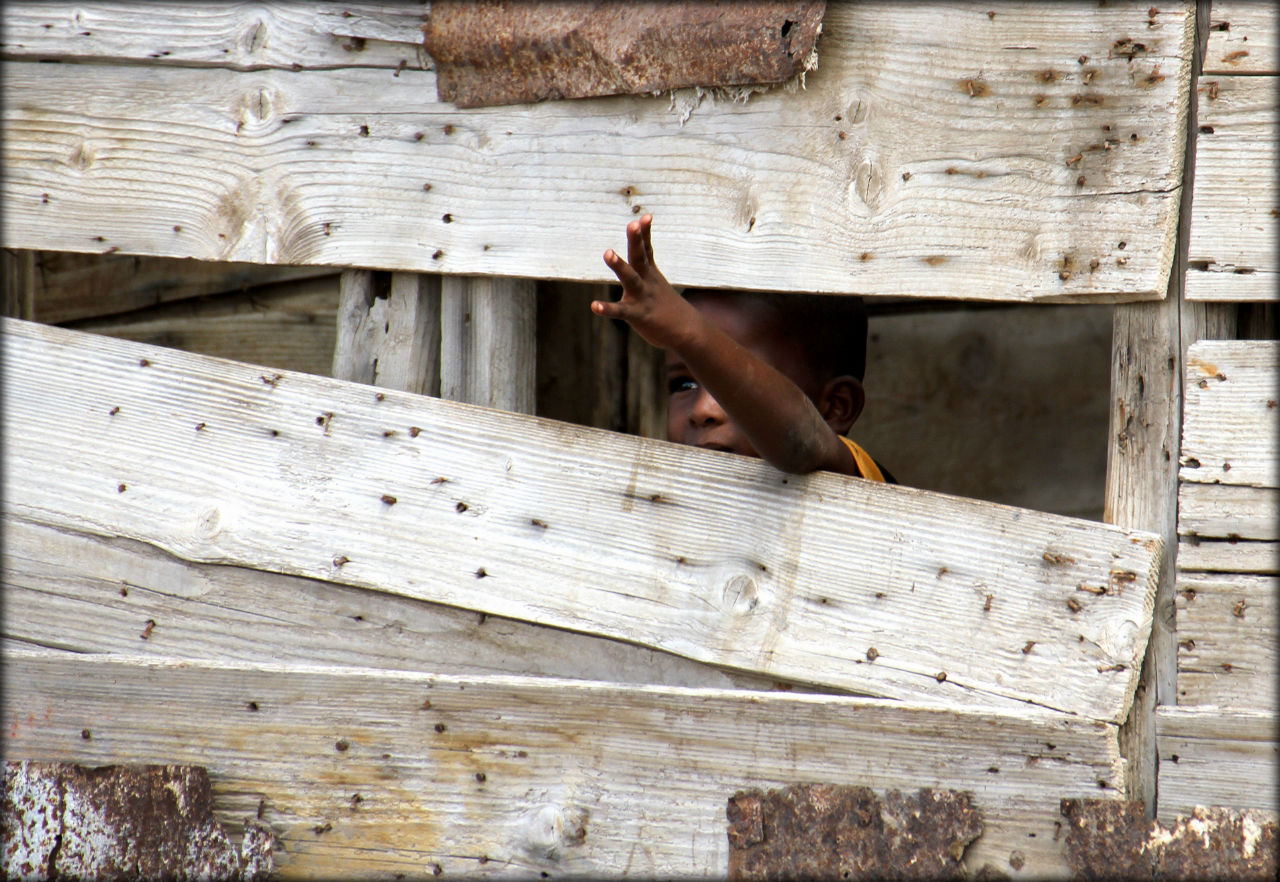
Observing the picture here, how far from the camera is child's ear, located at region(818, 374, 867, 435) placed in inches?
93.2

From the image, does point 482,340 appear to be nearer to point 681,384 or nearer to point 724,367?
point 681,384

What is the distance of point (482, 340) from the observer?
2.08m

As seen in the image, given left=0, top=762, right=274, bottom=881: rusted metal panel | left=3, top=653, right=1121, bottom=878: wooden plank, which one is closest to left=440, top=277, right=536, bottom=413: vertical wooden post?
left=3, top=653, right=1121, bottom=878: wooden plank

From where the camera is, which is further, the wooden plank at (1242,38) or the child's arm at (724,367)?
the wooden plank at (1242,38)

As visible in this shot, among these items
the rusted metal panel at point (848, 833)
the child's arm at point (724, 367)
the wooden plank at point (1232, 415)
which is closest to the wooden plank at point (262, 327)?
the child's arm at point (724, 367)

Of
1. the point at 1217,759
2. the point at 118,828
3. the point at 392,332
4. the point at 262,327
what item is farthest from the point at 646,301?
the point at 262,327

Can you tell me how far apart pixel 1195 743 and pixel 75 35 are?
2.36 metres

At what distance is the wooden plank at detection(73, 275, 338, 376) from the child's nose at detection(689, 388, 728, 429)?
119 cm

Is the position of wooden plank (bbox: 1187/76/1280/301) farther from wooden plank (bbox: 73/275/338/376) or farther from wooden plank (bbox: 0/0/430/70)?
wooden plank (bbox: 73/275/338/376)

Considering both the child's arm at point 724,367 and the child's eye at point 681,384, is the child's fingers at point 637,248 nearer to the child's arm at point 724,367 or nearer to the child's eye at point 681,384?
the child's arm at point 724,367

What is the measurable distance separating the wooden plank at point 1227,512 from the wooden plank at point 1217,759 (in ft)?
0.86

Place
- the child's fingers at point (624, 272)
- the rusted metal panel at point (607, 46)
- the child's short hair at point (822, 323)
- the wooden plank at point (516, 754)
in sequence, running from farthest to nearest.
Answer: the child's short hair at point (822, 323)
the rusted metal panel at point (607, 46)
the wooden plank at point (516, 754)
the child's fingers at point (624, 272)

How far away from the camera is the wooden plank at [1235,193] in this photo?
166 cm

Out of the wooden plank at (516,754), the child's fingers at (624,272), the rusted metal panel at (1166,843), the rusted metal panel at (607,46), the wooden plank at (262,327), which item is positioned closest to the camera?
the child's fingers at (624,272)
